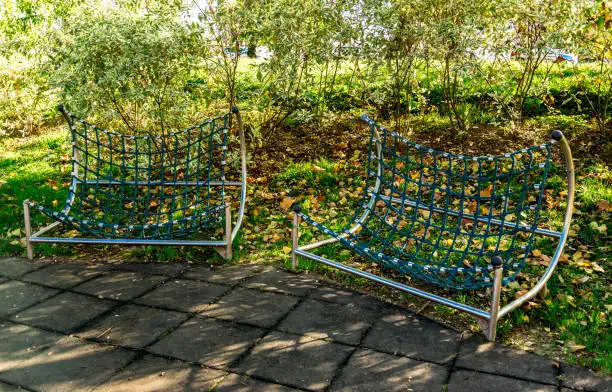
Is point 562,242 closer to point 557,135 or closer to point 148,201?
point 557,135

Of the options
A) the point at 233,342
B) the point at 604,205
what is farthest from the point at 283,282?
the point at 604,205

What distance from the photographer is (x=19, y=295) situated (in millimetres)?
3914

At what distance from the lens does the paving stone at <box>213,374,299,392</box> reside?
9.11ft

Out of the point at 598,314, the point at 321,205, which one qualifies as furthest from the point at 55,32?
the point at 598,314

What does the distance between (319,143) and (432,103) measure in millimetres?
1771

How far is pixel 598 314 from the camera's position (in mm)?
3449

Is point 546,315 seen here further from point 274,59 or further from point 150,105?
point 150,105

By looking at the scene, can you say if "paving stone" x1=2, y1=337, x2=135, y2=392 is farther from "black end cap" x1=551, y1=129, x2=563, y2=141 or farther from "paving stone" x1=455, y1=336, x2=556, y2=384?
"black end cap" x1=551, y1=129, x2=563, y2=141

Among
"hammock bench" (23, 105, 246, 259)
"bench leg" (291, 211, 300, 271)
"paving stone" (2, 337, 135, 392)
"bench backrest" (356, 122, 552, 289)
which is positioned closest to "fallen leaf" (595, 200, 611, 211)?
"bench backrest" (356, 122, 552, 289)

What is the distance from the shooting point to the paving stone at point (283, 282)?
3904 millimetres

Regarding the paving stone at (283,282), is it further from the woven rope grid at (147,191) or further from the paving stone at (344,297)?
the woven rope grid at (147,191)

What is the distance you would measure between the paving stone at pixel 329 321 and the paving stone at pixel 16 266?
2170mm

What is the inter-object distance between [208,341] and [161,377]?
400 mm

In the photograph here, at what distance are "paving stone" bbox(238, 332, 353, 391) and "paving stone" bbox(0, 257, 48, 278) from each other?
2176mm
